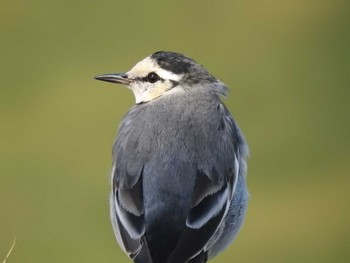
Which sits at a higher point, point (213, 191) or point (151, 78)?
point (151, 78)

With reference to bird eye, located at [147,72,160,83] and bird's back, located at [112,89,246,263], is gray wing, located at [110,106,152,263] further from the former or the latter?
bird eye, located at [147,72,160,83]

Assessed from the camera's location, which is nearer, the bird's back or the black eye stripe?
the bird's back

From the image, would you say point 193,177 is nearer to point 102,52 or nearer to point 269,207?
point 269,207

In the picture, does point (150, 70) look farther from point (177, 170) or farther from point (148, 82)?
point (177, 170)

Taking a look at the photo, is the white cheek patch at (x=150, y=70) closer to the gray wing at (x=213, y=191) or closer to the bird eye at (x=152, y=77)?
the bird eye at (x=152, y=77)

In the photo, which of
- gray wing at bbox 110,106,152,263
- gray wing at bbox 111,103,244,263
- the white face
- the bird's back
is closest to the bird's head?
the white face

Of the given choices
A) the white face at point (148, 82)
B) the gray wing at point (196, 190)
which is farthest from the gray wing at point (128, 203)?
the white face at point (148, 82)

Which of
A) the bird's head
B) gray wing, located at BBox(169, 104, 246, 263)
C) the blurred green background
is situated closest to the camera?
gray wing, located at BBox(169, 104, 246, 263)

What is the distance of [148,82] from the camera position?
17.8 feet

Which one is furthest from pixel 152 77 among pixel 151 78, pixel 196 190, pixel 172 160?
pixel 196 190

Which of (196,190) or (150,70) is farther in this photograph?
(150,70)

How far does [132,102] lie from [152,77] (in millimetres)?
3175

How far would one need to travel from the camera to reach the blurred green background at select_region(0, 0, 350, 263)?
7.30 metres

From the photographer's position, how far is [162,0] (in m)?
9.91
